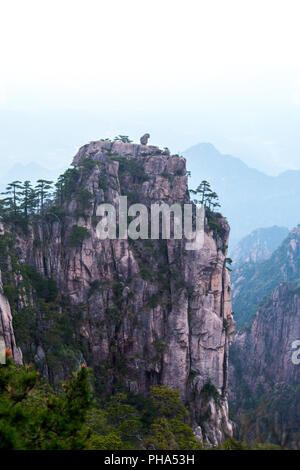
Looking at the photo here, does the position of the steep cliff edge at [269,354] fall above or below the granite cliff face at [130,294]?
below

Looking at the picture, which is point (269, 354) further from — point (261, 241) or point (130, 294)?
point (261, 241)

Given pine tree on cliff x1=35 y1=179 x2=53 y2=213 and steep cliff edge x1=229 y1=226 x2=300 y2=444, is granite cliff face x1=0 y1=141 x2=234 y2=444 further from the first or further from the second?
steep cliff edge x1=229 y1=226 x2=300 y2=444

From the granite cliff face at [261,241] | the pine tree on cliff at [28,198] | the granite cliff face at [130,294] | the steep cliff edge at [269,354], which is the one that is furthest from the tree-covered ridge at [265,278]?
the pine tree on cliff at [28,198]

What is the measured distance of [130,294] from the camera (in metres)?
33.9

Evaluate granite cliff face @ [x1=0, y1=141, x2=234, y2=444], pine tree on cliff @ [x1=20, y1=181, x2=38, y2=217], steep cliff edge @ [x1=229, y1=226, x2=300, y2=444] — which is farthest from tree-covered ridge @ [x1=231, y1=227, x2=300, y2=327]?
pine tree on cliff @ [x1=20, y1=181, x2=38, y2=217]

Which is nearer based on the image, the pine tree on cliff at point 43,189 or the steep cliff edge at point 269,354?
the pine tree on cliff at point 43,189

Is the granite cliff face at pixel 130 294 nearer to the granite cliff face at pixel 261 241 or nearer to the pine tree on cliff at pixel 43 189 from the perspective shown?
the pine tree on cliff at pixel 43 189

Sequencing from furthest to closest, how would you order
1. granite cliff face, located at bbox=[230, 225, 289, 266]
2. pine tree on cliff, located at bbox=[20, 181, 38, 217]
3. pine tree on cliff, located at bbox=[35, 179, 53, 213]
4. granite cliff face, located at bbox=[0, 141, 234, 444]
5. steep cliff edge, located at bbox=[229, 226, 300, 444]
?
granite cliff face, located at bbox=[230, 225, 289, 266] → steep cliff edge, located at bbox=[229, 226, 300, 444] → pine tree on cliff, located at bbox=[35, 179, 53, 213] → pine tree on cliff, located at bbox=[20, 181, 38, 217] → granite cliff face, located at bbox=[0, 141, 234, 444]

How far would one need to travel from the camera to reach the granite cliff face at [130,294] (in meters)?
31.5

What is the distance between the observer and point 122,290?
112 ft

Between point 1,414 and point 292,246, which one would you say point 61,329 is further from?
point 292,246

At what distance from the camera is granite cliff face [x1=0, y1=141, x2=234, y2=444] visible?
3153 centimetres

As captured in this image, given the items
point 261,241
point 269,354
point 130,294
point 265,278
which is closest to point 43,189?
point 130,294

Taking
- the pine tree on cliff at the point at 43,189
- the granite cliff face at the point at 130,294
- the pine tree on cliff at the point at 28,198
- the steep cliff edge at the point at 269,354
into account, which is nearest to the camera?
the granite cliff face at the point at 130,294
